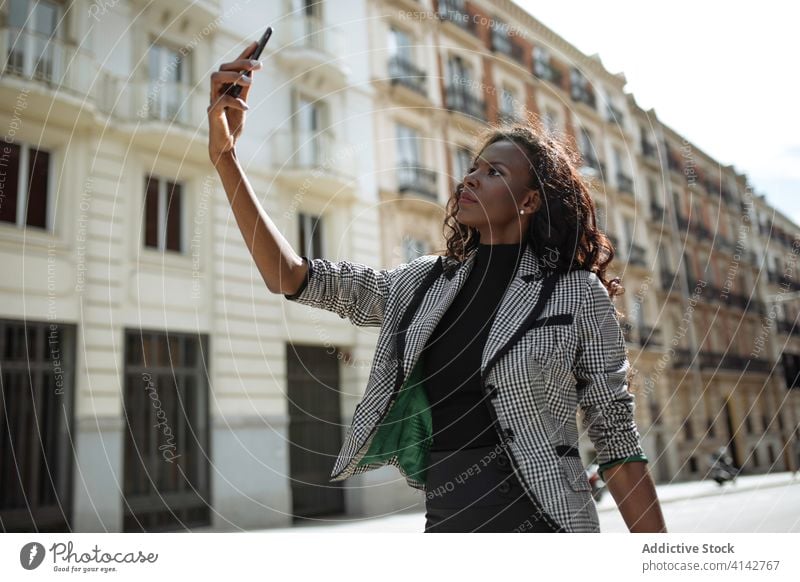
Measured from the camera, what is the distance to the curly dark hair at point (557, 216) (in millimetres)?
1277

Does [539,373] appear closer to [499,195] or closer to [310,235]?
[499,195]

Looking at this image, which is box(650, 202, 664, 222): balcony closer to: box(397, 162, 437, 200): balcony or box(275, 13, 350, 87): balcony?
box(397, 162, 437, 200): balcony

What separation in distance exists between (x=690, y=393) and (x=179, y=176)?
18.8 feet

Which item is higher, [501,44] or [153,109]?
[501,44]

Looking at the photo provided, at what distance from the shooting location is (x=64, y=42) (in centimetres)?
386

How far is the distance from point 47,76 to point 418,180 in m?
2.62

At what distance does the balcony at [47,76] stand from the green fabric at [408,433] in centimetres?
288

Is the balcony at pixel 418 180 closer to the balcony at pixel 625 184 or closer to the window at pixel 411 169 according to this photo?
the window at pixel 411 169

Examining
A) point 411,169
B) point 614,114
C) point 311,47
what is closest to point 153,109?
point 311,47

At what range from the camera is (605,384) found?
1087mm

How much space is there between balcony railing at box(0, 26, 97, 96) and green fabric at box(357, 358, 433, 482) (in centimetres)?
304

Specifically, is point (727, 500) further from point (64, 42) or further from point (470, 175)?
point (64, 42)

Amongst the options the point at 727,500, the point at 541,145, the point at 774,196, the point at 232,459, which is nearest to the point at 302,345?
the point at 232,459

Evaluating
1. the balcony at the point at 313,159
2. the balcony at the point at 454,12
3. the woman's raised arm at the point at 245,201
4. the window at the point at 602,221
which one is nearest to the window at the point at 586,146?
the window at the point at 602,221
